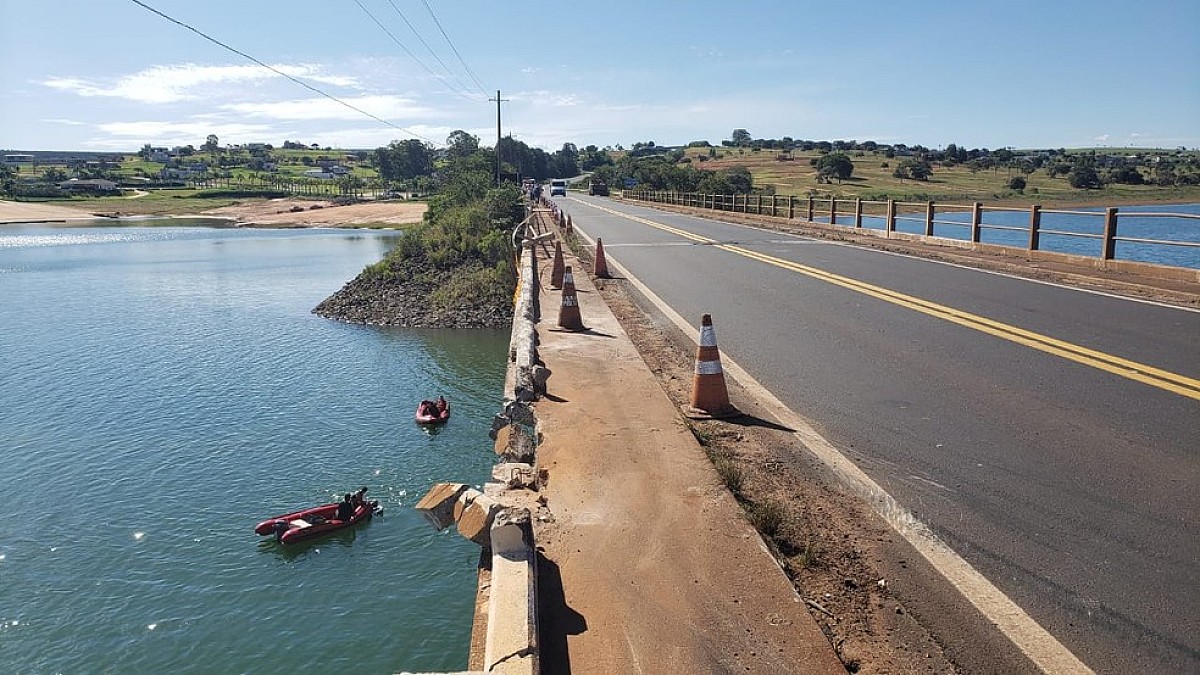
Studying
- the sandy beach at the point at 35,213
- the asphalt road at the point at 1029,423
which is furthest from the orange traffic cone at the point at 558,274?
the sandy beach at the point at 35,213

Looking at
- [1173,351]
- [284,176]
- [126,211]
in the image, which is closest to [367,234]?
[126,211]

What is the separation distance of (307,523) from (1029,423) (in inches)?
336

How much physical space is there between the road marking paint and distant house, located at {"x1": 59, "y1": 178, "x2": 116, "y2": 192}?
497 ft

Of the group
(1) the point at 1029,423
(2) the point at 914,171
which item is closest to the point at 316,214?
(2) the point at 914,171

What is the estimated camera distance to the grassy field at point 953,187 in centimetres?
7138

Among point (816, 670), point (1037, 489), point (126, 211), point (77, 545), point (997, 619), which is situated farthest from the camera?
point (126, 211)

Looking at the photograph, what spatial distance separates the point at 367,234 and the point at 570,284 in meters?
69.7

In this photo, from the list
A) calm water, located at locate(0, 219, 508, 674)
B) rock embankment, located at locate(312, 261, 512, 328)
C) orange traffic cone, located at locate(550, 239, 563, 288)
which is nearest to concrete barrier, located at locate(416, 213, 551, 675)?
calm water, located at locate(0, 219, 508, 674)

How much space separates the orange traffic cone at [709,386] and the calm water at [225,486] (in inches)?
136

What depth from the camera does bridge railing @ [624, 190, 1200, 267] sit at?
16.2 metres

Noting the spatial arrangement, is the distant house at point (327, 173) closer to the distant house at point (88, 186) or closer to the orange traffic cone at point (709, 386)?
the distant house at point (88, 186)

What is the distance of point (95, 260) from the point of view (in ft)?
167

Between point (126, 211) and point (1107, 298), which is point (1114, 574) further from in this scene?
point (126, 211)

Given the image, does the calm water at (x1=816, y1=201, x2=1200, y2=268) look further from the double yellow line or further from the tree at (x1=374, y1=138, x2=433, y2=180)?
the tree at (x1=374, y1=138, x2=433, y2=180)
